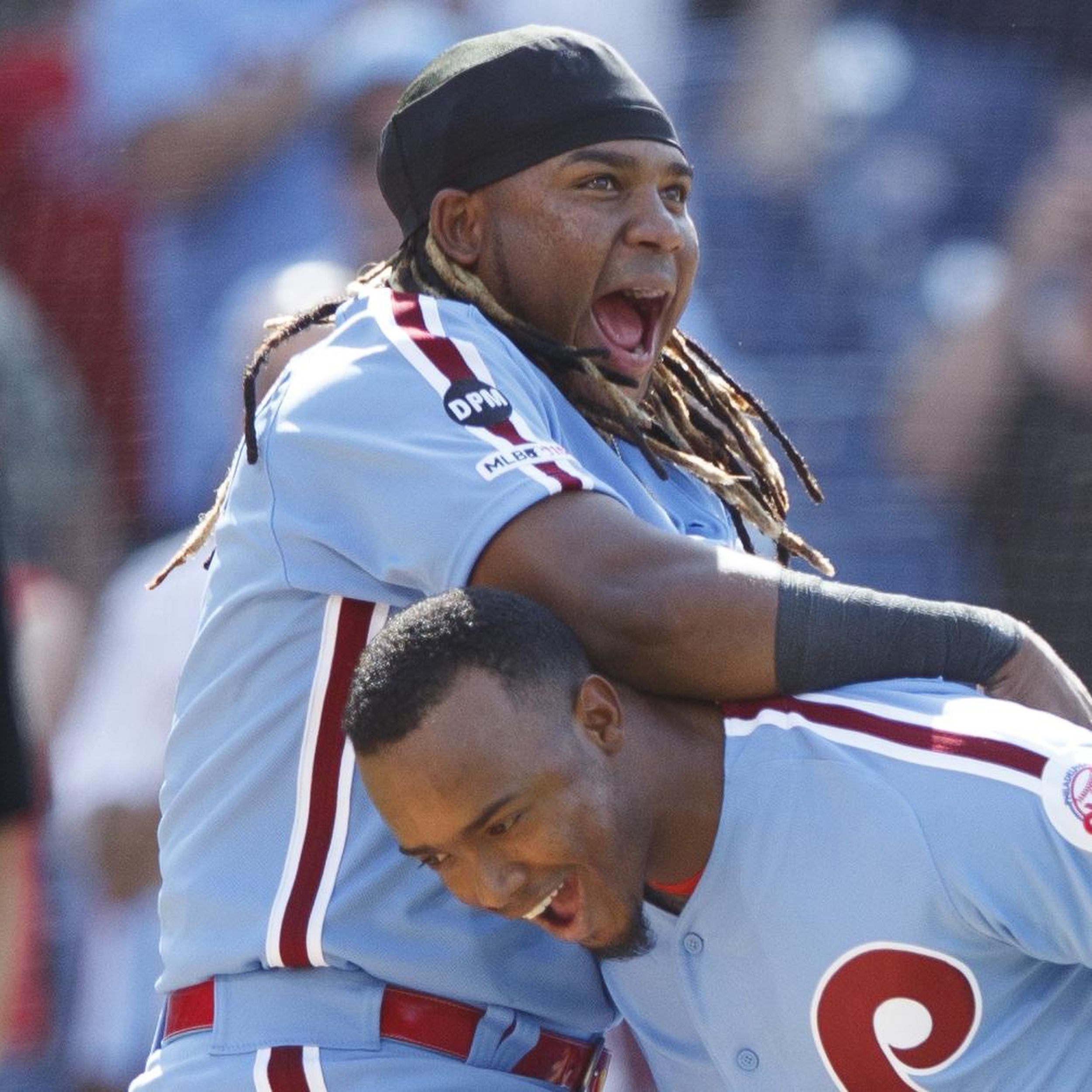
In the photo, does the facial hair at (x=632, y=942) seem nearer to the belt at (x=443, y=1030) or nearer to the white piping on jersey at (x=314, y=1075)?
the belt at (x=443, y=1030)

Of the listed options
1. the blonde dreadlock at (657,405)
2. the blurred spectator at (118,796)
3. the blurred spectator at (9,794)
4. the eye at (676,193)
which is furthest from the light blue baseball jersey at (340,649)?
the blurred spectator at (118,796)

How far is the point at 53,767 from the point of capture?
4152 mm

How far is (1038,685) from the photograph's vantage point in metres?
2.13

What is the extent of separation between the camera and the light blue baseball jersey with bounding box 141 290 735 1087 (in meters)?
2.05

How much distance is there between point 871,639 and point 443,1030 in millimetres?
627

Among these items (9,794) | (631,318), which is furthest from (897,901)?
(9,794)

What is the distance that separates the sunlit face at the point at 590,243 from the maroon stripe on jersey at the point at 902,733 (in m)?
0.57

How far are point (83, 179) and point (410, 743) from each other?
2827 mm

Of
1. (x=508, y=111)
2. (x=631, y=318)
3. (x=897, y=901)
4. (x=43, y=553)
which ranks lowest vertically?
(x=43, y=553)

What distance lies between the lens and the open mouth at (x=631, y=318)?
2465 millimetres

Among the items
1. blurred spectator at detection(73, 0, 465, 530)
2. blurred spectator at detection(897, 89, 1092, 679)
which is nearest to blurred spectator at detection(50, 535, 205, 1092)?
blurred spectator at detection(73, 0, 465, 530)

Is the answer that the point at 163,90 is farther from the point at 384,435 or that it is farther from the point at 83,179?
the point at 384,435

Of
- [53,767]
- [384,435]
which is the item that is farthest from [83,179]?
[384,435]

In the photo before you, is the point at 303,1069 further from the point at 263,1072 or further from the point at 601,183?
the point at 601,183
